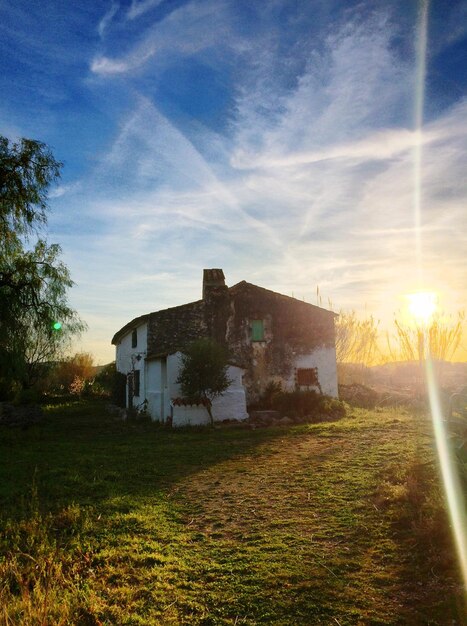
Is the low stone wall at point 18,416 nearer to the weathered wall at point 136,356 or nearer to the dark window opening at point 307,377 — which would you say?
the weathered wall at point 136,356

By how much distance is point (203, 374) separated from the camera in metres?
19.9

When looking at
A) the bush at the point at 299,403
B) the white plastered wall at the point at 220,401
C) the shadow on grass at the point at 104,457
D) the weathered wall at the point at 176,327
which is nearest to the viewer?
the shadow on grass at the point at 104,457

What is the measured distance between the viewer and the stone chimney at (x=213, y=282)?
25.5 m

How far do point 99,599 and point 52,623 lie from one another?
818mm

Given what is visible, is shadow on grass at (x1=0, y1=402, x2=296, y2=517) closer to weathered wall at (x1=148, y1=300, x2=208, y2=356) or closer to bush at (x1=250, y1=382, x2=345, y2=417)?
weathered wall at (x1=148, y1=300, x2=208, y2=356)

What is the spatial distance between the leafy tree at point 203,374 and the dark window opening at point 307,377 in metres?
6.44

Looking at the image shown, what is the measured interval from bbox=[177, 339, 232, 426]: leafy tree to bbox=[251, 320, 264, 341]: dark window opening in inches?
206

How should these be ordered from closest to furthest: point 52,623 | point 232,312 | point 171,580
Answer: point 52,623 → point 171,580 → point 232,312

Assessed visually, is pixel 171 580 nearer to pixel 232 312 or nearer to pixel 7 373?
pixel 7 373

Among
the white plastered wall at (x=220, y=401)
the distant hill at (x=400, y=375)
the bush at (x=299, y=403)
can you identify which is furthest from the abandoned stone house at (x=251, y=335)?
the distant hill at (x=400, y=375)

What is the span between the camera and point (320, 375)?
25.9 m

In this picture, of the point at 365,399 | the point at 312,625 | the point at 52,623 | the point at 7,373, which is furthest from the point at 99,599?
the point at 365,399

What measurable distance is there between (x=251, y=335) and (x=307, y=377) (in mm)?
3840

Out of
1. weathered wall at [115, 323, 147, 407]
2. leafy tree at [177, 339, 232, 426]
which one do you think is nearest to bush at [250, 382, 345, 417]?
leafy tree at [177, 339, 232, 426]
